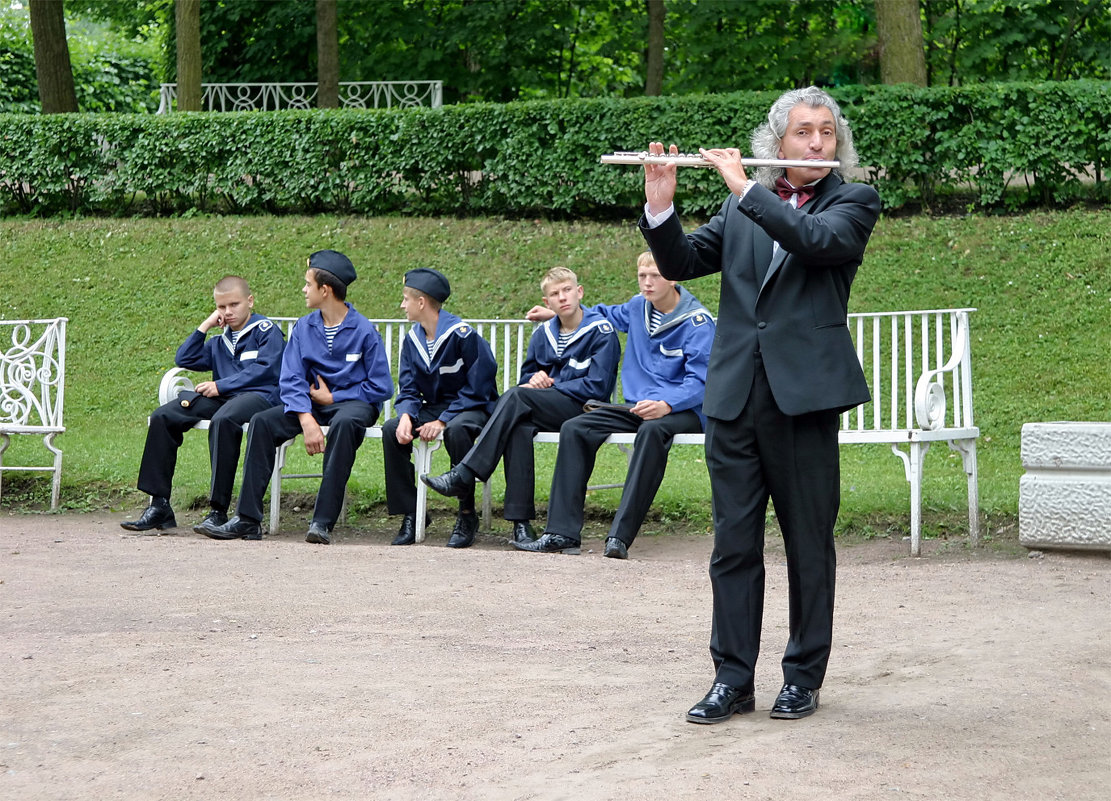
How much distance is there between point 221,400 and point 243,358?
288mm

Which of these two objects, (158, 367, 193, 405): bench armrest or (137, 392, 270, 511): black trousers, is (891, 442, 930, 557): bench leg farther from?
(158, 367, 193, 405): bench armrest

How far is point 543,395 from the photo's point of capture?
752cm

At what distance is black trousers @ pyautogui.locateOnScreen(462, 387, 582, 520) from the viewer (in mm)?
7312

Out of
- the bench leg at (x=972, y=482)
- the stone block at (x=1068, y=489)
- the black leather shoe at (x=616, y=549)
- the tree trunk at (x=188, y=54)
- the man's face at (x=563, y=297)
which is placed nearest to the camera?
the stone block at (x=1068, y=489)

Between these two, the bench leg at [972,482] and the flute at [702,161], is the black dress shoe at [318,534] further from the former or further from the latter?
the flute at [702,161]

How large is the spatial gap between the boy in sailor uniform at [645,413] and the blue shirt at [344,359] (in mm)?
1328

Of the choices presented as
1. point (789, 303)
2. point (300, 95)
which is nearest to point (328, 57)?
point (300, 95)

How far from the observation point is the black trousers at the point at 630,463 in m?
6.95

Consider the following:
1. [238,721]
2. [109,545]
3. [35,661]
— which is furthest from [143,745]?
[109,545]

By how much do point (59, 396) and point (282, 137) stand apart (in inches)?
260

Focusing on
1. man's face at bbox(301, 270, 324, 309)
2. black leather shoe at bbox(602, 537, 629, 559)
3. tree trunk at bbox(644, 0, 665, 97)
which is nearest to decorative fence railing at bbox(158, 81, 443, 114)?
tree trunk at bbox(644, 0, 665, 97)

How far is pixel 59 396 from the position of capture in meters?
8.55

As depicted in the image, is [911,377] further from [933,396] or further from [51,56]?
[51,56]

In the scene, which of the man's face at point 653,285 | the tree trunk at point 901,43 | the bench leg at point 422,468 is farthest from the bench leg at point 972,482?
the tree trunk at point 901,43
